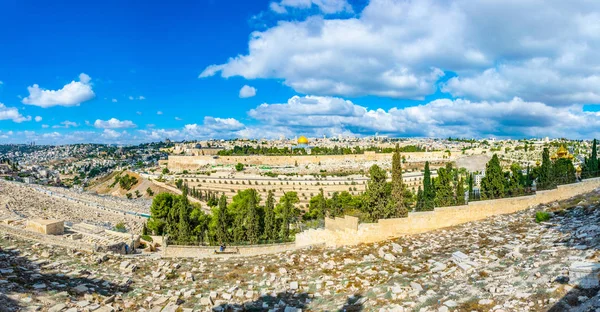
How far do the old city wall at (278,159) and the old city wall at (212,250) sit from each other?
83.5 metres

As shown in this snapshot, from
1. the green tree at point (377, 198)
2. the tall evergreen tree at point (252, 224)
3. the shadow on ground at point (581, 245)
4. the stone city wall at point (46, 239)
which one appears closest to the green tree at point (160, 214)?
the tall evergreen tree at point (252, 224)

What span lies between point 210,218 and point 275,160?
7794 cm

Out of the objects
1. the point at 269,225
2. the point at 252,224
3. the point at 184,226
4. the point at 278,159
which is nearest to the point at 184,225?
the point at 184,226

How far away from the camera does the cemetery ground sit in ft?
22.9

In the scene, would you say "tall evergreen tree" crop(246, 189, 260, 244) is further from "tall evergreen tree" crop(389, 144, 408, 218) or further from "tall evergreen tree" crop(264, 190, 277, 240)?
"tall evergreen tree" crop(389, 144, 408, 218)

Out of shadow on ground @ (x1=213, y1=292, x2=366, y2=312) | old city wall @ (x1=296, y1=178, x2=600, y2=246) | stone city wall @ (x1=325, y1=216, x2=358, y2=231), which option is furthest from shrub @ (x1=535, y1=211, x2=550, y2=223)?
shadow on ground @ (x1=213, y1=292, x2=366, y2=312)

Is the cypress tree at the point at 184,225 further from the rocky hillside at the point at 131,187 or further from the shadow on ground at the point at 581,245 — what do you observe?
the rocky hillside at the point at 131,187

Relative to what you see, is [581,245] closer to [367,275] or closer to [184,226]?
[367,275]

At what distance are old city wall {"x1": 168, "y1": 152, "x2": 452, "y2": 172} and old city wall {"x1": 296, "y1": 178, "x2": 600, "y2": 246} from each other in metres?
83.0

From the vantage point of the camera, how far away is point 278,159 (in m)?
105

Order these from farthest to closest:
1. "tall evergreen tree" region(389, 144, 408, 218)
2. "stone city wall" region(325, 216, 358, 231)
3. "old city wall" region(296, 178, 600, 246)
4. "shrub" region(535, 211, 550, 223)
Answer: "tall evergreen tree" region(389, 144, 408, 218)
"old city wall" region(296, 178, 600, 246)
"stone city wall" region(325, 216, 358, 231)
"shrub" region(535, 211, 550, 223)

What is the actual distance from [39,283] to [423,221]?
12.2 m

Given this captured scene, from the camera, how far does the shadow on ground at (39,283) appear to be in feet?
30.0

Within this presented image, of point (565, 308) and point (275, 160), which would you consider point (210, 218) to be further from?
point (275, 160)
